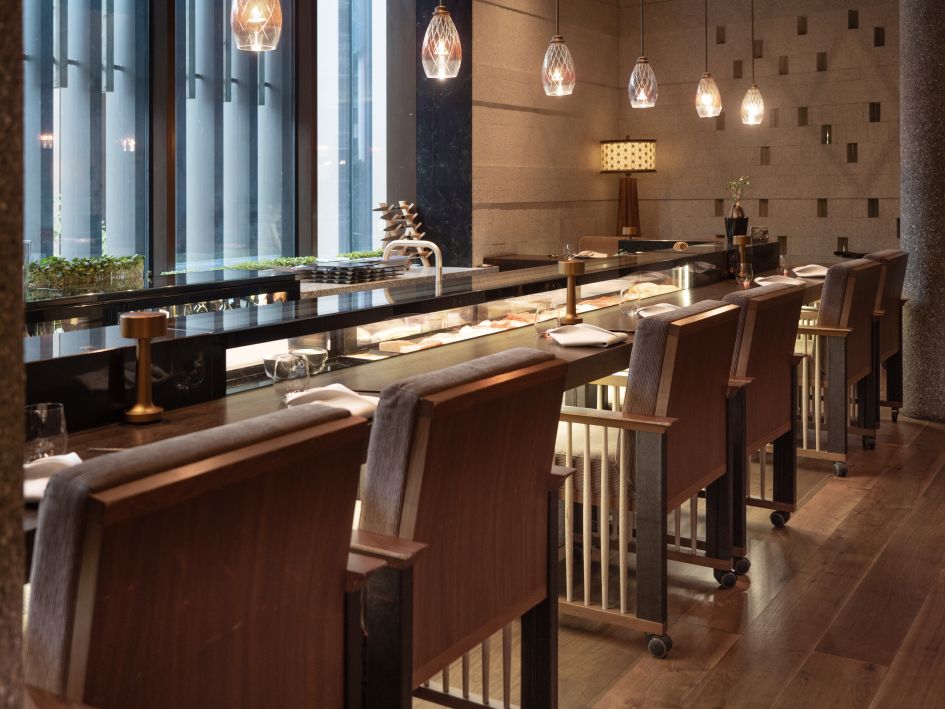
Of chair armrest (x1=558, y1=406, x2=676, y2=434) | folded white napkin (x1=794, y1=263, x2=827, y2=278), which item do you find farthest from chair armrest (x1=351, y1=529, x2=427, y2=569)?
folded white napkin (x1=794, y1=263, x2=827, y2=278)

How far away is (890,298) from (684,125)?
169 inches

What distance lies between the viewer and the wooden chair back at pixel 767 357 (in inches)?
135

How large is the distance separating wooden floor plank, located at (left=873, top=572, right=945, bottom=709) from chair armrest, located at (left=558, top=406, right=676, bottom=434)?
33.3 inches

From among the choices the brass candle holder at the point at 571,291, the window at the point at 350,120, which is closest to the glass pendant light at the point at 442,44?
the brass candle holder at the point at 571,291

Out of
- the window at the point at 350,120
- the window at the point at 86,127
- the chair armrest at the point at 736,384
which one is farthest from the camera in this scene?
the window at the point at 350,120

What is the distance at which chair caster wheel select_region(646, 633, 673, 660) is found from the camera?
2.84 metres

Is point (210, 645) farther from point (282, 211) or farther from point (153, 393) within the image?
point (282, 211)

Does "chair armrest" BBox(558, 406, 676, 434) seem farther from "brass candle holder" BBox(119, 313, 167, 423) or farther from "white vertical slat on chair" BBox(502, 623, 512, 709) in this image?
"brass candle holder" BBox(119, 313, 167, 423)

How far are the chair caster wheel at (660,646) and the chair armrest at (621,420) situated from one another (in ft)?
1.89

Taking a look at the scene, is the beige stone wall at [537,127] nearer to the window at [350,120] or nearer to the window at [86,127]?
the window at [350,120]

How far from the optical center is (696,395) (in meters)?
3.02

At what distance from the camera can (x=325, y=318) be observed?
276 centimetres

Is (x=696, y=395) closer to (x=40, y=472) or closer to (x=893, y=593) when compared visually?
(x=893, y=593)

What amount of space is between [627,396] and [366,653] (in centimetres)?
133
